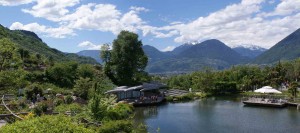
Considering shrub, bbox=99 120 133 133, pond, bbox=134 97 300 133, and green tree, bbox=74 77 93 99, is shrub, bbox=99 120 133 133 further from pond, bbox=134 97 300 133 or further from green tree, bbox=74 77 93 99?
green tree, bbox=74 77 93 99

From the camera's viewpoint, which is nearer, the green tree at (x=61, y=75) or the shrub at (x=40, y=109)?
the shrub at (x=40, y=109)

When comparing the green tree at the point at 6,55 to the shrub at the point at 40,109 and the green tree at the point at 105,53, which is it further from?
the green tree at the point at 105,53

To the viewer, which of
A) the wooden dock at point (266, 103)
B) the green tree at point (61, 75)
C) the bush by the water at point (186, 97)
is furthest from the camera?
the bush by the water at point (186, 97)

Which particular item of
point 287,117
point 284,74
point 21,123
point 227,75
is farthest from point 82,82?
point 284,74

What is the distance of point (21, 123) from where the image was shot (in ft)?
34.6

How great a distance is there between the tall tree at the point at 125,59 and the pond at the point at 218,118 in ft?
48.6

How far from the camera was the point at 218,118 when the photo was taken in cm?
3531

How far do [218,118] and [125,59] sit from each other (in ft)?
90.0

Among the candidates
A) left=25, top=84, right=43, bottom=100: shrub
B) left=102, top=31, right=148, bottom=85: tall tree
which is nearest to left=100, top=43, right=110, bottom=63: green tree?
left=102, top=31, right=148, bottom=85: tall tree

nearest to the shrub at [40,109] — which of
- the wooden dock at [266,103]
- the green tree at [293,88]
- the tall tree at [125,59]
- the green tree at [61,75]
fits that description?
the green tree at [61,75]

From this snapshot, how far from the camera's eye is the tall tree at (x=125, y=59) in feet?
193

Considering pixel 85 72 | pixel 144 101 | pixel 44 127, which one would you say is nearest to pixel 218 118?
pixel 144 101

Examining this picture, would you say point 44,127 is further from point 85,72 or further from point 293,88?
point 293,88

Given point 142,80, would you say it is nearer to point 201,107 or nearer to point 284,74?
point 201,107
